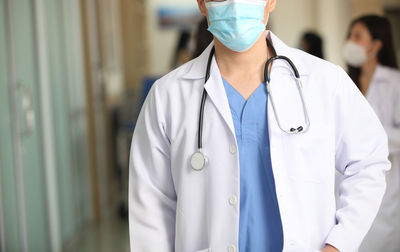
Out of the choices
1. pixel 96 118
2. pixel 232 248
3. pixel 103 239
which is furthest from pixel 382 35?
pixel 96 118

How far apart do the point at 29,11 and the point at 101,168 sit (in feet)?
6.76

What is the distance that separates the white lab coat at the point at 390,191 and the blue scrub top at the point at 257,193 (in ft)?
4.82

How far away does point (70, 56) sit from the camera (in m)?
4.34

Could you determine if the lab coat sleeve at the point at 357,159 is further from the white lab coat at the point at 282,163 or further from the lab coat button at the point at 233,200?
the lab coat button at the point at 233,200

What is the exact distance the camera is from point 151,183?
1.56 meters

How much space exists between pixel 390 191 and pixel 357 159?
1.47 metres

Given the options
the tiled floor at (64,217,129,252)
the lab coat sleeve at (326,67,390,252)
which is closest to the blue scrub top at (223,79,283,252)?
the lab coat sleeve at (326,67,390,252)

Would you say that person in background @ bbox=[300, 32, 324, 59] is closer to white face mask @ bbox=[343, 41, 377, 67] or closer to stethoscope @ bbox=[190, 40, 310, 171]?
white face mask @ bbox=[343, 41, 377, 67]

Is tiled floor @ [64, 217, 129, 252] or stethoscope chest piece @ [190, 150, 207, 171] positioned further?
tiled floor @ [64, 217, 129, 252]

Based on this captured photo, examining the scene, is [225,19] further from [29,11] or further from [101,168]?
[101,168]

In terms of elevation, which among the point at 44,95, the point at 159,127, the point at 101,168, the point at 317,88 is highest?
the point at 317,88

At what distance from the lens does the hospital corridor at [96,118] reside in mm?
1542

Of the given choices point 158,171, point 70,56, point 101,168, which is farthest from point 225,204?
point 101,168

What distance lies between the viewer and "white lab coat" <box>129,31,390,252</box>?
1.43 m
